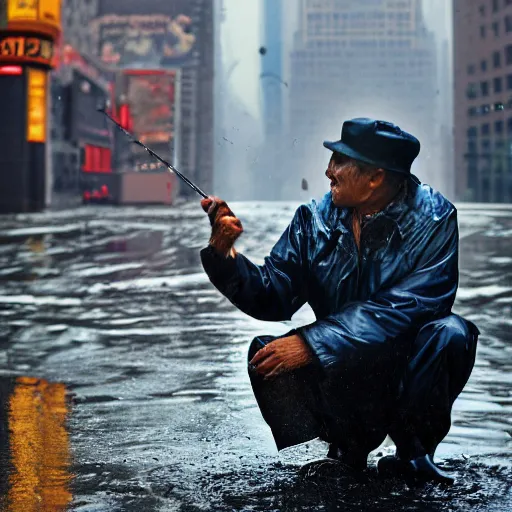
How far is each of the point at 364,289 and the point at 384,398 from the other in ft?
1.21

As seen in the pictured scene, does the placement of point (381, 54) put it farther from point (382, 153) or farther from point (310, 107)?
point (382, 153)

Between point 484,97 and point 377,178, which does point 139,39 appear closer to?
point 484,97

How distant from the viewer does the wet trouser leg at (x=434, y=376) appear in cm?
361

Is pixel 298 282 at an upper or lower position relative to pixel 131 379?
upper

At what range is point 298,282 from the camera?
3988 mm

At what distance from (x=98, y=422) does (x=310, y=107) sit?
15203 cm

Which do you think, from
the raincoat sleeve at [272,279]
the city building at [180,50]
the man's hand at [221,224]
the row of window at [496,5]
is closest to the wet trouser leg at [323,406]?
the raincoat sleeve at [272,279]

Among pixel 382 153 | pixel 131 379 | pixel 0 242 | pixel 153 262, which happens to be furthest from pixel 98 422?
pixel 0 242

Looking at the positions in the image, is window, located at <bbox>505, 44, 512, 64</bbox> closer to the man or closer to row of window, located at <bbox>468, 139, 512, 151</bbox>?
row of window, located at <bbox>468, 139, 512, 151</bbox>

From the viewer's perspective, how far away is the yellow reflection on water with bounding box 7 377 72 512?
3809 mm

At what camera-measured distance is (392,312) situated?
366 cm

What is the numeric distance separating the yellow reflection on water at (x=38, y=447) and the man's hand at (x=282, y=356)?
773mm

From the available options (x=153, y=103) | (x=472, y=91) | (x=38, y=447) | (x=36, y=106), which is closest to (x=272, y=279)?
(x=38, y=447)

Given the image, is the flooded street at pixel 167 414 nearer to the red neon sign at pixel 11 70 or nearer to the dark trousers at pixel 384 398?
the dark trousers at pixel 384 398
